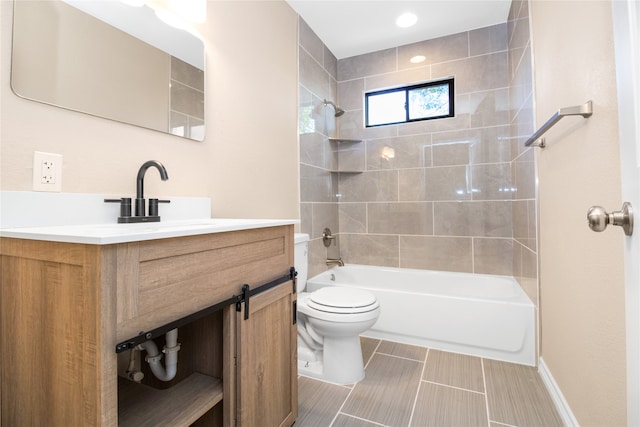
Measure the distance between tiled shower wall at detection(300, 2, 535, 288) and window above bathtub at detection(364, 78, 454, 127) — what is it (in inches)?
3.1

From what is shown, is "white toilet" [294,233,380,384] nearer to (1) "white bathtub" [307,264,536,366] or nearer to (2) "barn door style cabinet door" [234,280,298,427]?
(2) "barn door style cabinet door" [234,280,298,427]

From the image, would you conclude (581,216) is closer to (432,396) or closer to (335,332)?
(432,396)

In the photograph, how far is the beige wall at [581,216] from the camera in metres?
0.93

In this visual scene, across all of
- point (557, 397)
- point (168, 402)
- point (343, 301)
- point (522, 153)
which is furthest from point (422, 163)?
point (168, 402)

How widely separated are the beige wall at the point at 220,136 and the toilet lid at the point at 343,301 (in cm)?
67

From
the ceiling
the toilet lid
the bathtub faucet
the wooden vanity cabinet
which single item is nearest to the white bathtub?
the bathtub faucet

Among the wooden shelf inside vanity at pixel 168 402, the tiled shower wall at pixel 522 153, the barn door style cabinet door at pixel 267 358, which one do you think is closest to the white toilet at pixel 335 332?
the barn door style cabinet door at pixel 267 358

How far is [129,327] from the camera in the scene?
0.67m

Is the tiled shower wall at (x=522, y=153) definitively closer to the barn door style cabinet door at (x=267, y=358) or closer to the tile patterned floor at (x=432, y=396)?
the tile patterned floor at (x=432, y=396)

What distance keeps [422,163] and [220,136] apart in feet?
6.37

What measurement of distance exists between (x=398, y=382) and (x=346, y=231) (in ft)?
5.54

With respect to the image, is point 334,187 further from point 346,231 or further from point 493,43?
point 493,43

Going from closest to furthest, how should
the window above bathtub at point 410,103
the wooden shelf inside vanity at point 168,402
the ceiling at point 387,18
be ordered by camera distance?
the wooden shelf inside vanity at point 168,402, the ceiling at point 387,18, the window above bathtub at point 410,103

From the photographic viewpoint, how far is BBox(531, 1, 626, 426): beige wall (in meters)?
0.93
